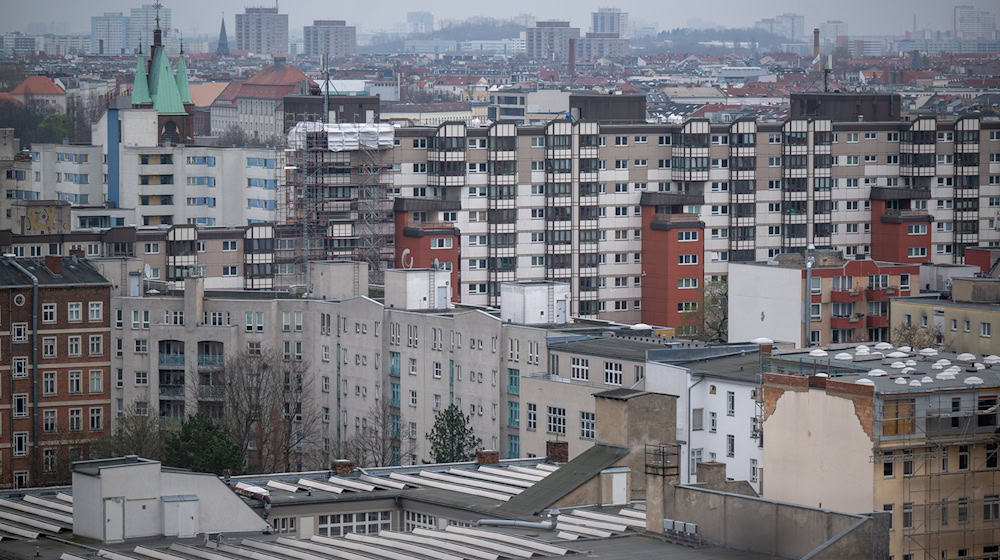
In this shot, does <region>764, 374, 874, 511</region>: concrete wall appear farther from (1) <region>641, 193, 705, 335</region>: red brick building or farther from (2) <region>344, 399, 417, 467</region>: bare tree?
(1) <region>641, 193, 705, 335</region>: red brick building

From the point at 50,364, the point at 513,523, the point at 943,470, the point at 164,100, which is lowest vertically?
the point at 50,364

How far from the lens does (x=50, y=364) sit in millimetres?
96562

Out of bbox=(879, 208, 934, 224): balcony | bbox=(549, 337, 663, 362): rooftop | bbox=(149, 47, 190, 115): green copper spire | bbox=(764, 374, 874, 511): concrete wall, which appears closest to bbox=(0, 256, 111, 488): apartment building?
bbox=(549, 337, 663, 362): rooftop

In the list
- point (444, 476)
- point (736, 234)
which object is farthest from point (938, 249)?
point (444, 476)

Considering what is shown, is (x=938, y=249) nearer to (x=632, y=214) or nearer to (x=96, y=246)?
(x=632, y=214)

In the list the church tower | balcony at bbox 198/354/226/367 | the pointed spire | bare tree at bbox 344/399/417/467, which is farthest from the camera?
the pointed spire

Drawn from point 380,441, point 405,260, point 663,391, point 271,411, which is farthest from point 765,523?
point 405,260

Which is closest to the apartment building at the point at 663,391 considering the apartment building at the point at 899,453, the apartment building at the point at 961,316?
the apartment building at the point at 899,453

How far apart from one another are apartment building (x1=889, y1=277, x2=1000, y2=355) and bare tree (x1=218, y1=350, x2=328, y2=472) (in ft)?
74.7

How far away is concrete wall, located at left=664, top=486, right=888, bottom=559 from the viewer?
50.2m

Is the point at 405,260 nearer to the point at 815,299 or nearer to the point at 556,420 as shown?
the point at 815,299

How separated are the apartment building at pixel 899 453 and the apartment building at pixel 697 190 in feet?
230

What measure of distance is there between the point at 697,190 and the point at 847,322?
36304 mm

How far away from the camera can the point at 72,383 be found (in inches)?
3834
